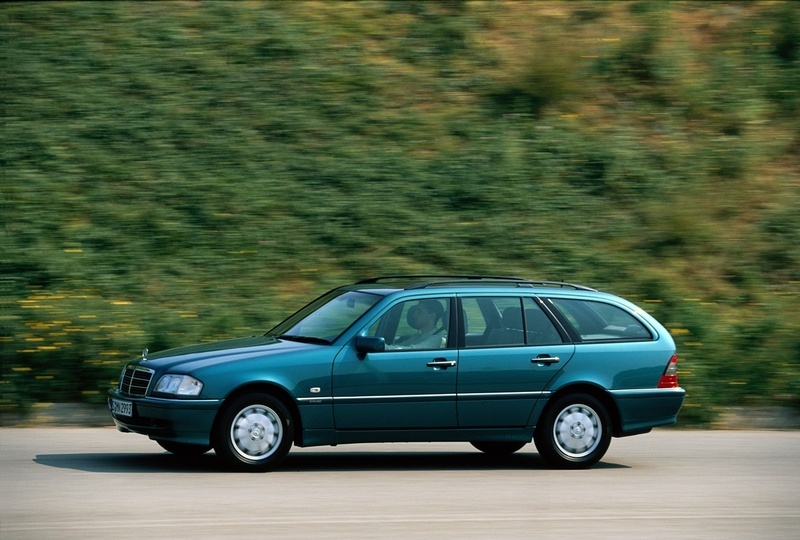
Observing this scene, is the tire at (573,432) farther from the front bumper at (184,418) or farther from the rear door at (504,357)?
the front bumper at (184,418)

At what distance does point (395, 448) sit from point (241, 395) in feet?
7.37

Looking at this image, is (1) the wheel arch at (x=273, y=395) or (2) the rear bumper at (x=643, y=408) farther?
(2) the rear bumper at (x=643, y=408)

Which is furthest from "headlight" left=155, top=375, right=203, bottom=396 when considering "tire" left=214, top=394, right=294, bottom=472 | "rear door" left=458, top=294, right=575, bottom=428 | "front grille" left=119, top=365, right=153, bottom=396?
"rear door" left=458, top=294, right=575, bottom=428

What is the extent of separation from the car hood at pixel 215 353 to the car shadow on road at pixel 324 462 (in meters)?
0.81

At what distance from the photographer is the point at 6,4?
18.9 m

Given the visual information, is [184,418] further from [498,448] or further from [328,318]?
[498,448]

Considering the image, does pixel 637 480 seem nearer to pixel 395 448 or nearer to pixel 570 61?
pixel 395 448

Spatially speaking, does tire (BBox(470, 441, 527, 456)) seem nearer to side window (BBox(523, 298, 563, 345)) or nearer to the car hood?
side window (BBox(523, 298, 563, 345))

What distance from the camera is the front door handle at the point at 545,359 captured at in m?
9.58

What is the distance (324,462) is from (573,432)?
2127 mm

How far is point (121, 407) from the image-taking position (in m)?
9.20

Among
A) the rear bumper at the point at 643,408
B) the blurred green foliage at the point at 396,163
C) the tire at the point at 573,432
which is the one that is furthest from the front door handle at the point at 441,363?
the blurred green foliage at the point at 396,163

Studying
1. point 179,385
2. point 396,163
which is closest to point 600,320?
point 179,385

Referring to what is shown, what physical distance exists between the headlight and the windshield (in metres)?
1.08
